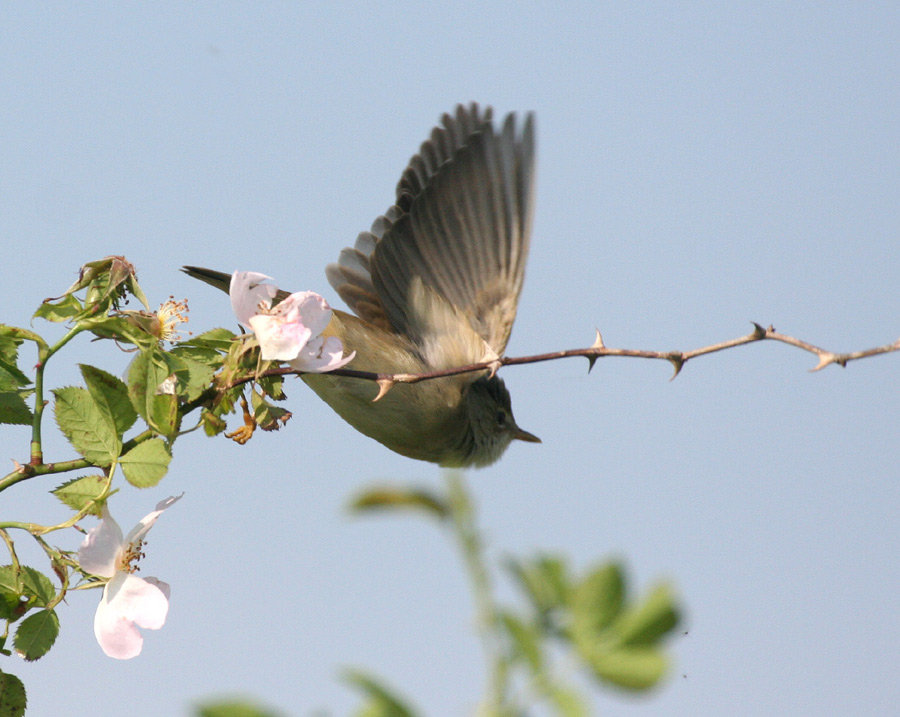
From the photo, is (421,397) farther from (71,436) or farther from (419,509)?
(419,509)

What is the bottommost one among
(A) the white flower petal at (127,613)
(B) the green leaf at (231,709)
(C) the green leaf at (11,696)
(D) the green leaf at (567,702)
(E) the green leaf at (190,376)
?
(C) the green leaf at (11,696)

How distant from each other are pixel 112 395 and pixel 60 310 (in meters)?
0.28

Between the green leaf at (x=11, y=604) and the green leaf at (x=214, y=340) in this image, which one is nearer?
the green leaf at (x=11, y=604)

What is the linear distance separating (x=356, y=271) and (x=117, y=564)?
2.99 meters

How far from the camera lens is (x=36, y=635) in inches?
68.7

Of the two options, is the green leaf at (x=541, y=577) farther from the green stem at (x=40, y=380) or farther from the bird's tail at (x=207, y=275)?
the bird's tail at (x=207, y=275)

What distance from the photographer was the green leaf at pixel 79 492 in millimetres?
1668

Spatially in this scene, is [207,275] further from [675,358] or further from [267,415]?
[675,358]

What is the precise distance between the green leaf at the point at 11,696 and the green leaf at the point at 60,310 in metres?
0.67

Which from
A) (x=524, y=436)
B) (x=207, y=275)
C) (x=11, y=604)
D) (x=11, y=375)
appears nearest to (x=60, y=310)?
(x=11, y=375)

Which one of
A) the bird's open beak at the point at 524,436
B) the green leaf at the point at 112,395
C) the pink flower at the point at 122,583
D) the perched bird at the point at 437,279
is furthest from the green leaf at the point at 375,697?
the bird's open beak at the point at 524,436

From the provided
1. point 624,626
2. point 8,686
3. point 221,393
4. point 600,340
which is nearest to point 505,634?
point 624,626

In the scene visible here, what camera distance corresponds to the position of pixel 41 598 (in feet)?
5.65

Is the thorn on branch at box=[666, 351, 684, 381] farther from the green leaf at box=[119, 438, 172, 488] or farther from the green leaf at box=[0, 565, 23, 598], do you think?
the green leaf at box=[0, 565, 23, 598]
